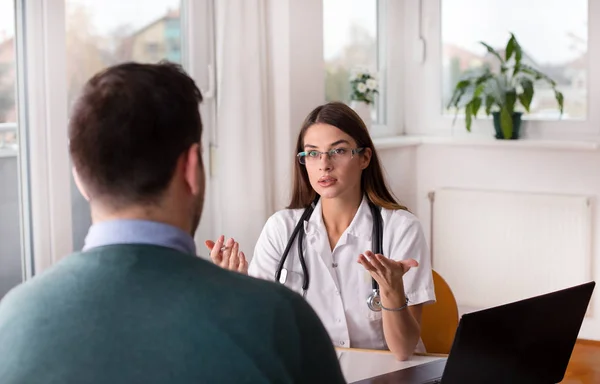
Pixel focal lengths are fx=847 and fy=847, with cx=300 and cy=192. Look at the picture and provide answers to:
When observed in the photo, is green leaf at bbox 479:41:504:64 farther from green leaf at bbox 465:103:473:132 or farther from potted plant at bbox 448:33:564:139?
green leaf at bbox 465:103:473:132

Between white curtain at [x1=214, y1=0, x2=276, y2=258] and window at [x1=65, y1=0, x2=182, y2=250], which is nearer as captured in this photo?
window at [x1=65, y1=0, x2=182, y2=250]

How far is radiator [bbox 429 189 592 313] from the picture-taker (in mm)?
3943

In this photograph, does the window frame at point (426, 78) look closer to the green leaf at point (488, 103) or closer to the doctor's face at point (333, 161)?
the green leaf at point (488, 103)

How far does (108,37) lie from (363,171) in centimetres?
105

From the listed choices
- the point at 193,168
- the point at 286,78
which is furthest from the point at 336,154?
the point at 193,168

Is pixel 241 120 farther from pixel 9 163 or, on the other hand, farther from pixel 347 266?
pixel 347 266

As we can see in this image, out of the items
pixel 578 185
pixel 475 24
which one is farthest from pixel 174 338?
pixel 475 24

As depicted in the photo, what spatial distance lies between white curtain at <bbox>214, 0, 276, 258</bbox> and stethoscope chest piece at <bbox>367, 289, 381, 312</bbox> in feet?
3.74

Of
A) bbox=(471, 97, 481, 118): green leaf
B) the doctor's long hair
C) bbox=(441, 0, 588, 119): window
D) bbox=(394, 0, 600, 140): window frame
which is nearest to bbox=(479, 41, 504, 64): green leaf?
bbox=(441, 0, 588, 119): window

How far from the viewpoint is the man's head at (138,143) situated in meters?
0.85

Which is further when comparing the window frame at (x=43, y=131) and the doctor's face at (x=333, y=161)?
the window frame at (x=43, y=131)

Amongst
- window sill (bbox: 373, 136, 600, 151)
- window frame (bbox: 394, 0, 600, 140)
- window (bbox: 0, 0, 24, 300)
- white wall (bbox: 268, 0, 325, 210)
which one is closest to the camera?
window (bbox: 0, 0, 24, 300)

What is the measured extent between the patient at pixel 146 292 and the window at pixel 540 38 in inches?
136

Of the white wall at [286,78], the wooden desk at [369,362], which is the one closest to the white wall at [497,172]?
the white wall at [286,78]
